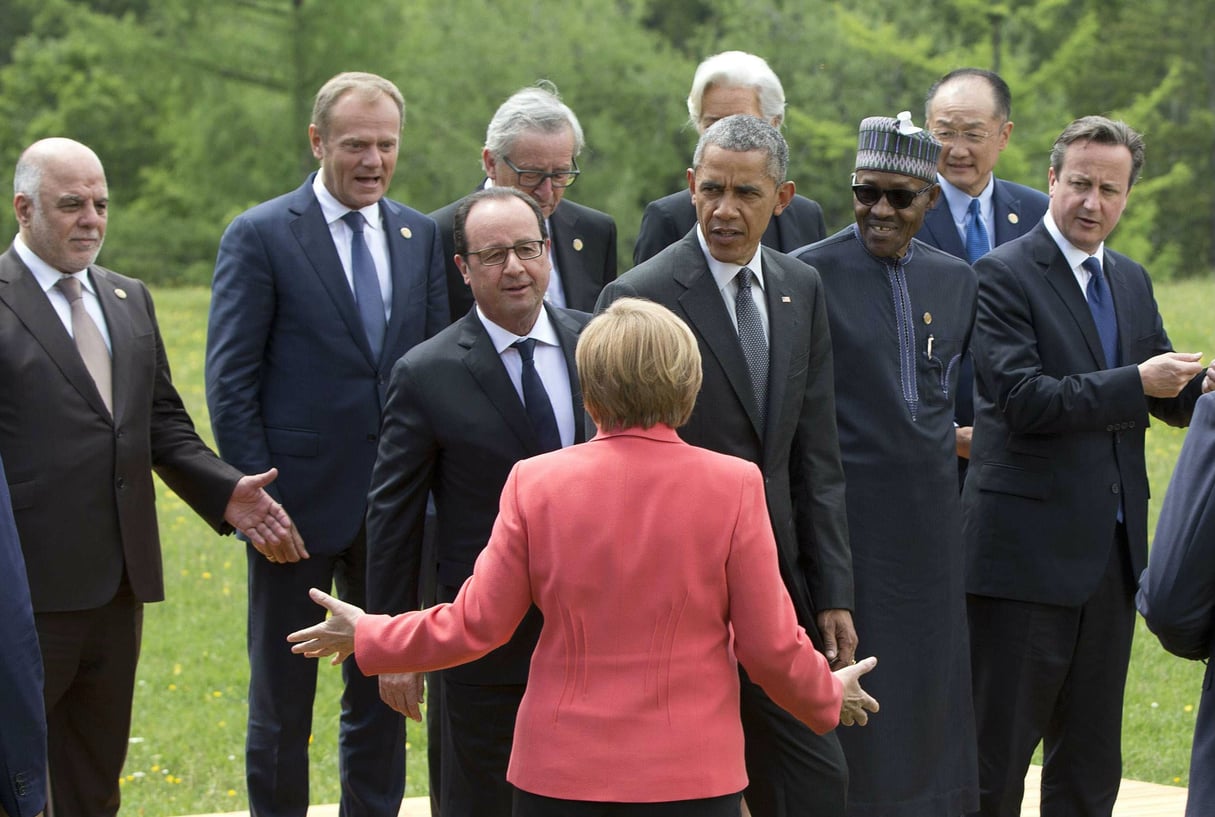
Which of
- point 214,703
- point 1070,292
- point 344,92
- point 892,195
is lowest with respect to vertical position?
point 214,703

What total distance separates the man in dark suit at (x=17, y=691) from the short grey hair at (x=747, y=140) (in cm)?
192

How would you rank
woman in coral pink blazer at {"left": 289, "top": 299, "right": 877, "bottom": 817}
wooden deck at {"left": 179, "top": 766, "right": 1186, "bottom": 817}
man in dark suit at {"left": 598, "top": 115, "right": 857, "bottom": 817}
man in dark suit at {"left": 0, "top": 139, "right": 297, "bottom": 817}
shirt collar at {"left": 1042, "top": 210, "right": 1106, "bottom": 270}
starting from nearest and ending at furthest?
1. woman in coral pink blazer at {"left": 289, "top": 299, "right": 877, "bottom": 817}
2. man in dark suit at {"left": 598, "top": 115, "right": 857, "bottom": 817}
3. man in dark suit at {"left": 0, "top": 139, "right": 297, "bottom": 817}
4. shirt collar at {"left": 1042, "top": 210, "right": 1106, "bottom": 270}
5. wooden deck at {"left": 179, "top": 766, "right": 1186, "bottom": 817}

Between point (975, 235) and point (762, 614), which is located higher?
point (975, 235)

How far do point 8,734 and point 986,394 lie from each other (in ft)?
10.2

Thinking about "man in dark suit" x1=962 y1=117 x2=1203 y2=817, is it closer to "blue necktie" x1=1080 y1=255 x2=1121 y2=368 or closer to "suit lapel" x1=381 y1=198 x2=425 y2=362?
"blue necktie" x1=1080 y1=255 x2=1121 y2=368

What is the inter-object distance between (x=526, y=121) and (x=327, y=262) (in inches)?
31.3

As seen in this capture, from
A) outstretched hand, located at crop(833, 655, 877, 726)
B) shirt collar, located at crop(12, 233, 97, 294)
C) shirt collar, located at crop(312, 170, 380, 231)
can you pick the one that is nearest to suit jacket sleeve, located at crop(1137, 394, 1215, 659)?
outstretched hand, located at crop(833, 655, 877, 726)

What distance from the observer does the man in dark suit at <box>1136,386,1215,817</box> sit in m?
3.57

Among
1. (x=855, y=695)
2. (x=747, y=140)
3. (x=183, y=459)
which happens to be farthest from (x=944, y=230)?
(x=183, y=459)

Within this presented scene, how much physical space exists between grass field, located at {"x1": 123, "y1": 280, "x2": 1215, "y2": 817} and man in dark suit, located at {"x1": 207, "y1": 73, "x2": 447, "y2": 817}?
1555mm

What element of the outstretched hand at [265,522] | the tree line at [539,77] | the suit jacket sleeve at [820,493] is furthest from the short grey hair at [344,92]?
the tree line at [539,77]

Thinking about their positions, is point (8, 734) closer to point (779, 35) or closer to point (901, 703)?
point (901, 703)

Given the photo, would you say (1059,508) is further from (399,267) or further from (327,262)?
(327,262)

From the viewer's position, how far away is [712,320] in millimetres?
4133
